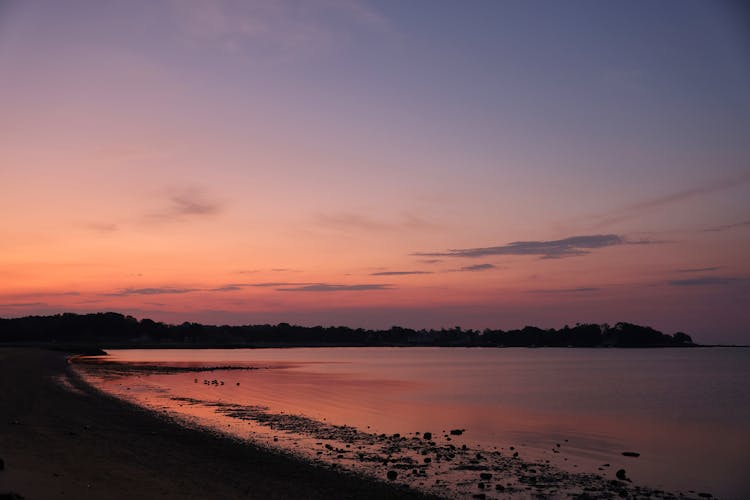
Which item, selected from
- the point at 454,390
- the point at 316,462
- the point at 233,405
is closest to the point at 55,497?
the point at 316,462

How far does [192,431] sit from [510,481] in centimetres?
1471

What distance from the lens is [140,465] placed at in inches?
717

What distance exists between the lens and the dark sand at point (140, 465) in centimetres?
1466

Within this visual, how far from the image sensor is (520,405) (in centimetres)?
4572

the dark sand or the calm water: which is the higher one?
the dark sand

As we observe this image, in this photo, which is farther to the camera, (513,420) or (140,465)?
(513,420)

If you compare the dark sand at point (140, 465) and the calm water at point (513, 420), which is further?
the calm water at point (513, 420)

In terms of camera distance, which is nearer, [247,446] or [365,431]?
[247,446]

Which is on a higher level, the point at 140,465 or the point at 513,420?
the point at 140,465

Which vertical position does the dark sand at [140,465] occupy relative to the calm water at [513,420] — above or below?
above

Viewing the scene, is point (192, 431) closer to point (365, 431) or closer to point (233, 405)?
point (365, 431)

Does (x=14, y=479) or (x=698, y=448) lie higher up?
(x=14, y=479)

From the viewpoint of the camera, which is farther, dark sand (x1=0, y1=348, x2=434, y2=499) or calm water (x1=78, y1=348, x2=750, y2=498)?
calm water (x1=78, y1=348, x2=750, y2=498)

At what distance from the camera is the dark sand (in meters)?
14.7
